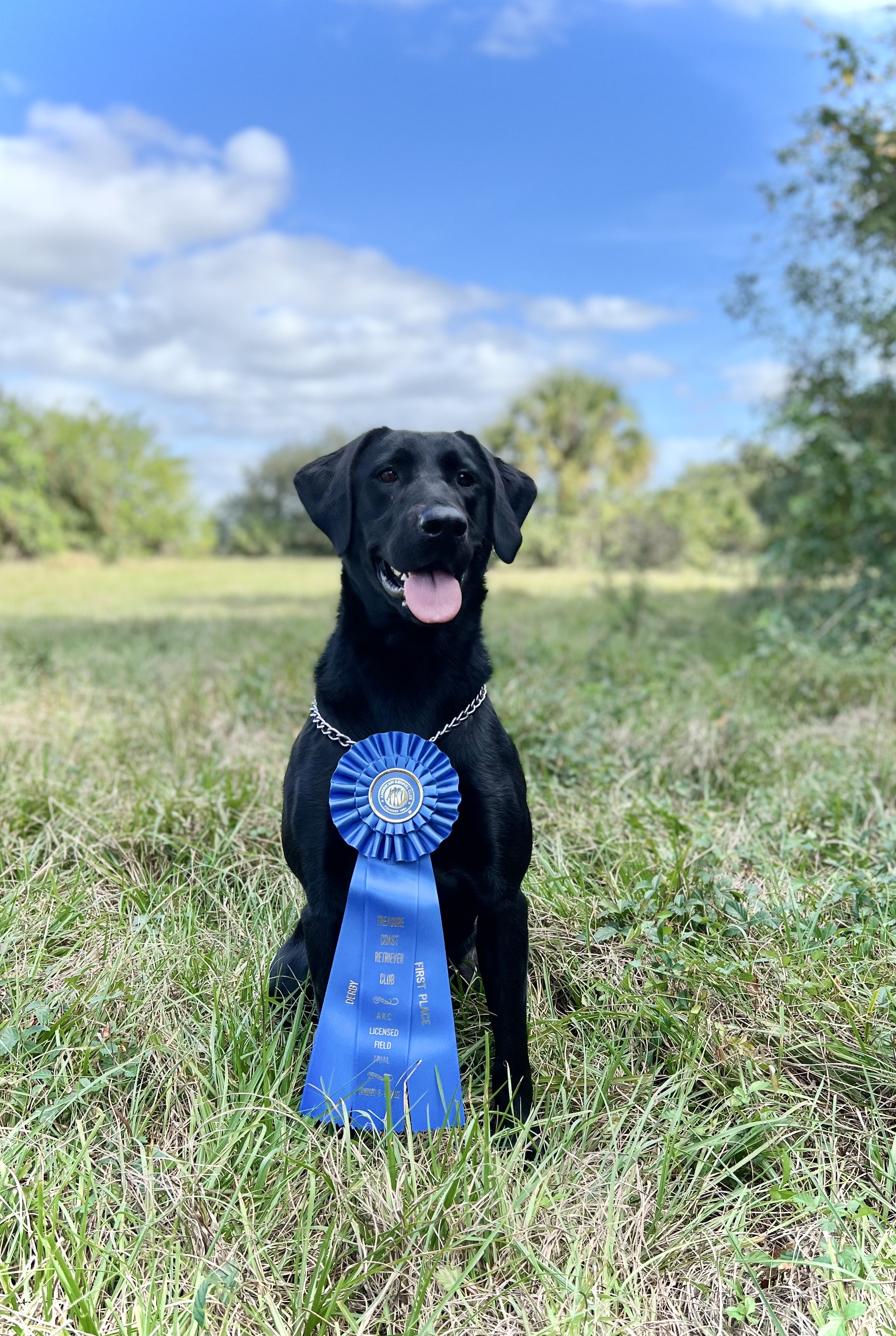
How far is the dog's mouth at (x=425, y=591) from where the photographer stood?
2.12 metres

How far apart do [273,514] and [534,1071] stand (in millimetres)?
38444

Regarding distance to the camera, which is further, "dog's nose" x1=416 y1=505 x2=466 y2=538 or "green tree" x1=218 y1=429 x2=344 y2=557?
"green tree" x1=218 y1=429 x2=344 y2=557

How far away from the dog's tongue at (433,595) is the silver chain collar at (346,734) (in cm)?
21

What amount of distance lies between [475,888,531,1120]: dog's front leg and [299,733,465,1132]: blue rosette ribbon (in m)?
0.10

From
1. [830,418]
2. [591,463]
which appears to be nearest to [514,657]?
[830,418]

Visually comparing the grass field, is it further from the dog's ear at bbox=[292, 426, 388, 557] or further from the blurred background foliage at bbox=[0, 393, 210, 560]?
the blurred background foliage at bbox=[0, 393, 210, 560]

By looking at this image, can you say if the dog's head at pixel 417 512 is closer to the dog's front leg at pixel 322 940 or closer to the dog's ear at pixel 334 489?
the dog's ear at pixel 334 489

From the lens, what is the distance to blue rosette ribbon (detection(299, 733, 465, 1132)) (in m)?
2.03

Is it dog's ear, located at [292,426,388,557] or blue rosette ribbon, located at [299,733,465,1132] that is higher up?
dog's ear, located at [292,426,388,557]

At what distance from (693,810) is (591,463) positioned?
86.6 feet

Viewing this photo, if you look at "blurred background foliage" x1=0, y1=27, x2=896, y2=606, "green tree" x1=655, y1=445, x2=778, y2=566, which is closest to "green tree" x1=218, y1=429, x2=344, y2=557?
"blurred background foliage" x1=0, y1=27, x2=896, y2=606

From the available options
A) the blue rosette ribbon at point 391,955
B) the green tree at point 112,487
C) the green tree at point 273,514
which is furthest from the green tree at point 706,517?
the blue rosette ribbon at point 391,955

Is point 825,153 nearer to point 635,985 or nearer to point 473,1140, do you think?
point 635,985

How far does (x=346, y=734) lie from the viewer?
2.18 m
